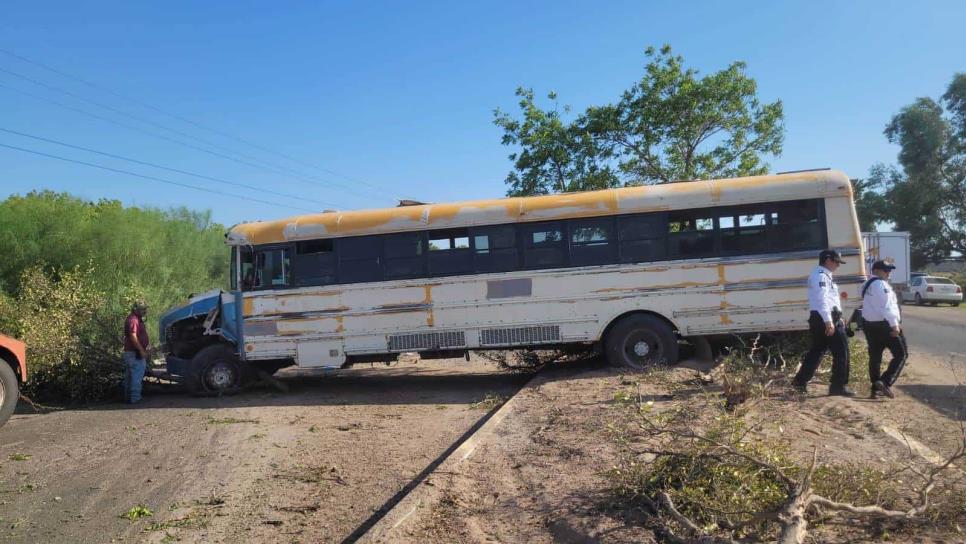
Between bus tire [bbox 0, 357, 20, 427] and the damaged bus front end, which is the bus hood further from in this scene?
bus tire [bbox 0, 357, 20, 427]

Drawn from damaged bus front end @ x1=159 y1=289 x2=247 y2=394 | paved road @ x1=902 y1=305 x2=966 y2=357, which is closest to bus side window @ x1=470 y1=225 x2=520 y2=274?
damaged bus front end @ x1=159 y1=289 x2=247 y2=394

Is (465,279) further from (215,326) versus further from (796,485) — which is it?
(796,485)

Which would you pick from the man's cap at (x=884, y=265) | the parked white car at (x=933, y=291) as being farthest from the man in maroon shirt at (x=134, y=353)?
the parked white car at (x=933, y=291)

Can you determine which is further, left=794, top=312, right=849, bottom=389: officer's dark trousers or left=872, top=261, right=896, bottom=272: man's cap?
left=872, top=261, right=896, bottom=272: man's cap

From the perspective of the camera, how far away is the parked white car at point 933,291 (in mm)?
27656

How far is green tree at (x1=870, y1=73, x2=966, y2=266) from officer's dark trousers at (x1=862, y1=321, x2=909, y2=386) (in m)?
39.2

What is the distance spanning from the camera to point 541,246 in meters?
9.51

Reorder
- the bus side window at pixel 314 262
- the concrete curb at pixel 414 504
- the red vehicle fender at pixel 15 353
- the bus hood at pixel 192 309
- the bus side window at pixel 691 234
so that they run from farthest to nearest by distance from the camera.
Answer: the bus hood at pixel 192 309
the bus side window at pixel 314 262
the bus side window at pixel 691 234
the red vehicle fender at pixel 15 353
the concrete curb at pixel 414 504

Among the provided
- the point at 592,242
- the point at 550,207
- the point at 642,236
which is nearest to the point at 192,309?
the point at 550,207

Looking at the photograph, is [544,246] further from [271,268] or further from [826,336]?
[271,268]

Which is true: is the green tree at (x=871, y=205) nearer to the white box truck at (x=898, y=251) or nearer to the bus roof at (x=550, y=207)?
the white box truck at (x=898, y=251)

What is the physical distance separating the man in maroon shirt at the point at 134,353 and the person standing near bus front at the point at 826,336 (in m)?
9.43

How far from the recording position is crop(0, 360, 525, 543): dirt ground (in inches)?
187

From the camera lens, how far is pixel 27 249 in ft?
54.7
